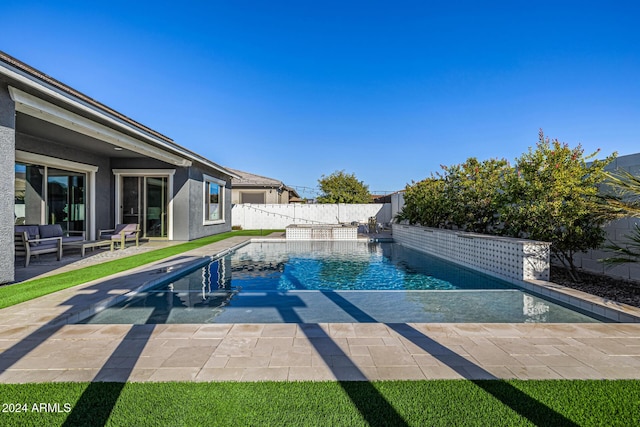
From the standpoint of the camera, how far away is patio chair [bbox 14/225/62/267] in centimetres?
768

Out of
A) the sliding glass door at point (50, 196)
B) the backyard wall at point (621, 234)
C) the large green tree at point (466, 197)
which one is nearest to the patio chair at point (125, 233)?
the sliding glass door at point (50, 196)

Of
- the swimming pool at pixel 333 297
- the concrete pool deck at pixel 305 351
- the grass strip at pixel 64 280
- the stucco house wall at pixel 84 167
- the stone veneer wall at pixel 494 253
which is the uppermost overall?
the stucco house wall at pixel 84 167

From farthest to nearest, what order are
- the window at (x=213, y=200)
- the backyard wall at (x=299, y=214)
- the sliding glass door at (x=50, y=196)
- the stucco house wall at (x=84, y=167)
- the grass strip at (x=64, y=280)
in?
the backyard wall at (x=299, y=214) < the window at (x=213, y=200) < the sliding glass door at (x=50, y=196) < the stucco house wall at (x=84, y=167) < the grass strip at (x=64, y=280)

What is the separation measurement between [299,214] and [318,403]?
2033 centimetres

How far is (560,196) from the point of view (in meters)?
6.51

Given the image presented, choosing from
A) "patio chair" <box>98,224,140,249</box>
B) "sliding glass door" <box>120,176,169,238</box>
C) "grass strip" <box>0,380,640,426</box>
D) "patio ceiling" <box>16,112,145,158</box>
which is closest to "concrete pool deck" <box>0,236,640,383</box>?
"grass strip" <box>0,380,640,426</box>

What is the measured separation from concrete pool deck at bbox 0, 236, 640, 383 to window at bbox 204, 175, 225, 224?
11.4 meters

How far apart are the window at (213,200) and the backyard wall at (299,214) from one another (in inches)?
175

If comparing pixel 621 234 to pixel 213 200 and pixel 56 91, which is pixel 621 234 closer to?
pixel 56 91

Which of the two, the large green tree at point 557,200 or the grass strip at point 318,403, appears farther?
the large green tree at point 557,200

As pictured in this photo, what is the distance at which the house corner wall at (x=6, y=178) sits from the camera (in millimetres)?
5473

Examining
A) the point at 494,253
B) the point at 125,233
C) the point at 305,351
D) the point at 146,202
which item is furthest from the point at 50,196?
the point at 494,253

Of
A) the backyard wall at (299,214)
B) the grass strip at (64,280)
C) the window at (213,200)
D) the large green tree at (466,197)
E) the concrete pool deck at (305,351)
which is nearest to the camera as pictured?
the concrete pool deck at (305,351)

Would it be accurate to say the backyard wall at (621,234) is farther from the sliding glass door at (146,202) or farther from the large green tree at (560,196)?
the sliding glass door at (146,202)
